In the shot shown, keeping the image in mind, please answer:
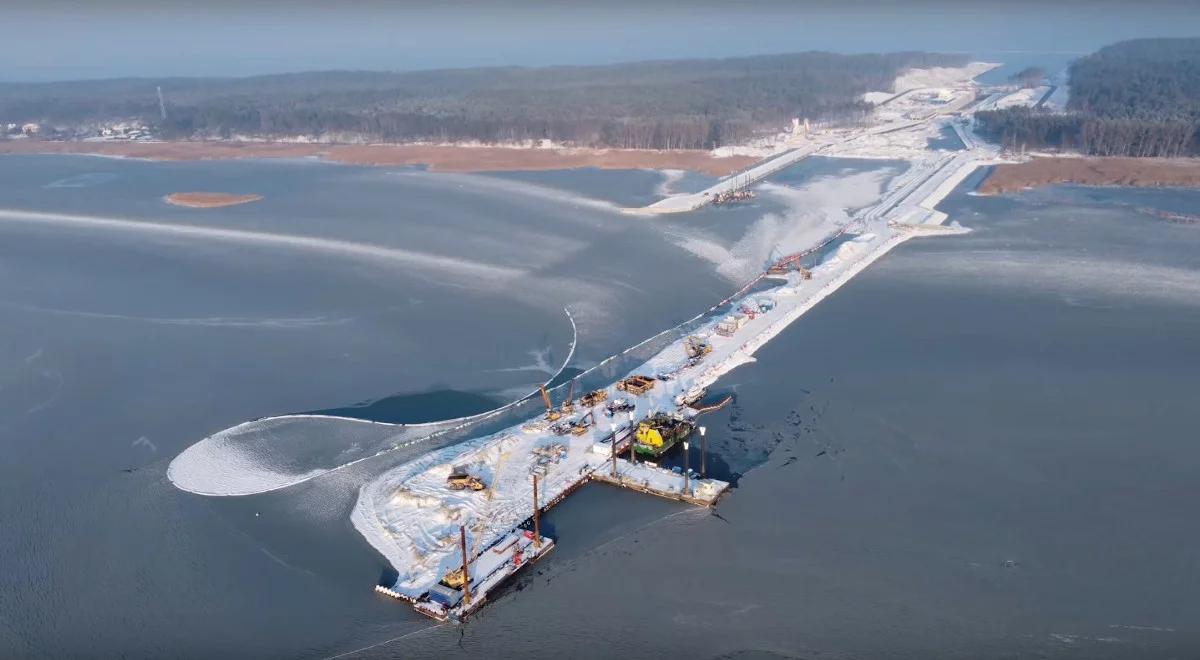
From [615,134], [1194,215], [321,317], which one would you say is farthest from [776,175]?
[321,317]

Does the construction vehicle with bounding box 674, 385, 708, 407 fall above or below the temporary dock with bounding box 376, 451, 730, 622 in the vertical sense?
above

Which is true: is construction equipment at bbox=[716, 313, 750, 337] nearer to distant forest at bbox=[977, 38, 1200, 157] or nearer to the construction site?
the construction site

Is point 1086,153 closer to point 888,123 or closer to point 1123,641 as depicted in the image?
point 888,123

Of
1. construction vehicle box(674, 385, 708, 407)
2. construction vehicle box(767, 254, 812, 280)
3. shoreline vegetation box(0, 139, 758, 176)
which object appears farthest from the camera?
shoreline vegetation box(0, 139, 758, 176)

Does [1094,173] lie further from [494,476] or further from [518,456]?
[494,476]

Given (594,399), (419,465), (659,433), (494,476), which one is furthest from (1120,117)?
(419,465)

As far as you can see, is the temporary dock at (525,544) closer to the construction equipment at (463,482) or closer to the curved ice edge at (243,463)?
the construction equipment at (463,482)

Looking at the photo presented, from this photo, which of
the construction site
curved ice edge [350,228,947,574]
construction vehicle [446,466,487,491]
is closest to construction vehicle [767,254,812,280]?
curved ice edge [350,228,947,574]
